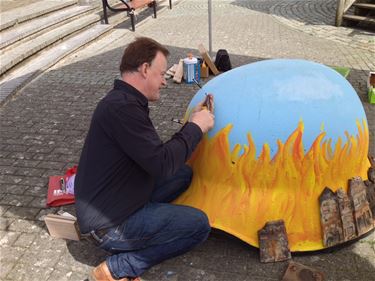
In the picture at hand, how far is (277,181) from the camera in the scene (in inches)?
114

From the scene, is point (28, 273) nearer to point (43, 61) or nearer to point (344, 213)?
point (344, 213)

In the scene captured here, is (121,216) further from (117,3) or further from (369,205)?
(117,3)

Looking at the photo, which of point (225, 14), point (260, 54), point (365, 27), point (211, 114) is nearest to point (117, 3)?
point (225, 14)

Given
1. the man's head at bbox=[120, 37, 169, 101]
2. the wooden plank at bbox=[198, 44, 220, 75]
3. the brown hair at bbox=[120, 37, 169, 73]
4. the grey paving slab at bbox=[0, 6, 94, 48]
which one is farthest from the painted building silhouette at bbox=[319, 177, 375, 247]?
the grey paving slab at bbox=[0, 6, 94, 48]

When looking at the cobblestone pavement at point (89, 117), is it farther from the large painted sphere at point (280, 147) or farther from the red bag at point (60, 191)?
the large painted sphere at point (280, 147)

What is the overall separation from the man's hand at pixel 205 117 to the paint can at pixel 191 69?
373cm

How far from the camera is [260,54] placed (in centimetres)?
830

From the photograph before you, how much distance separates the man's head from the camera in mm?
2514

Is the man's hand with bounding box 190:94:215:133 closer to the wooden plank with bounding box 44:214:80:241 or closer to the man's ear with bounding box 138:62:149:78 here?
the man's ear with bounding box 138:62:149:78

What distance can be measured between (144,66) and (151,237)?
114cm

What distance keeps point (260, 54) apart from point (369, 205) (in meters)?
5.67

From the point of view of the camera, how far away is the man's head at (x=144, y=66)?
251 centimetres

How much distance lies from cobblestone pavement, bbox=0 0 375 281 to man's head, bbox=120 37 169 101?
1.26 metres

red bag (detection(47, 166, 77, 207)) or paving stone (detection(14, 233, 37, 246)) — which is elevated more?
red bag (detection(47, 166, 77, 207))
